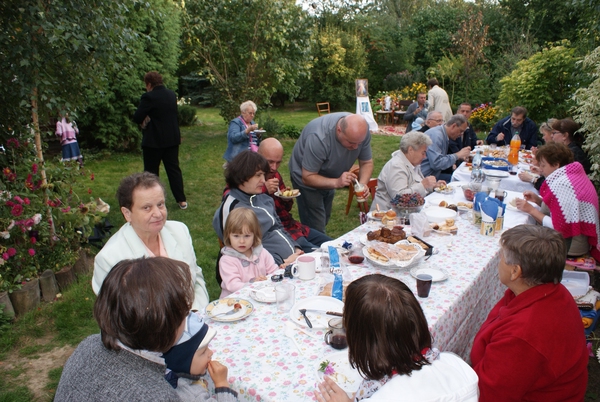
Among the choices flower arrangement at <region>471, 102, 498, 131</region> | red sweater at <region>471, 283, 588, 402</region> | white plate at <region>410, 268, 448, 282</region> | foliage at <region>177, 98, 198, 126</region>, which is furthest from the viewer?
foliage at <region>177, 98, 198, 126</region>

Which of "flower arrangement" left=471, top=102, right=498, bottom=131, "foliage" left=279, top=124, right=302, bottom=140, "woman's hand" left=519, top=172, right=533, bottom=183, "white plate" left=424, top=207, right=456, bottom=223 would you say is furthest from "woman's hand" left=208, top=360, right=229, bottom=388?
"flower arrangement" left=471, top=102, right=498, bottom=131

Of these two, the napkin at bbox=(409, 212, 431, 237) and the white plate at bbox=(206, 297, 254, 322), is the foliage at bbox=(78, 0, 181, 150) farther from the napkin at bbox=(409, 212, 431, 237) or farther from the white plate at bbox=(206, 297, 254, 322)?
the white plate at bbox=(206, 297, 254, 322)

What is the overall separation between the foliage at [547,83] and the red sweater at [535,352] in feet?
25.6

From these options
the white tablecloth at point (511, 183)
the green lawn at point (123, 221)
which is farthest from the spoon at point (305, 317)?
the white tablecloth at point (511, 183)

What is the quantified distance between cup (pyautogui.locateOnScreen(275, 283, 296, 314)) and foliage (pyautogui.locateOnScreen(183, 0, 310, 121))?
9.98m

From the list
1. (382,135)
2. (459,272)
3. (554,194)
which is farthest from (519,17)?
(459,272)

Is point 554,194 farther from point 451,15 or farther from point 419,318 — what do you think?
point 451,15

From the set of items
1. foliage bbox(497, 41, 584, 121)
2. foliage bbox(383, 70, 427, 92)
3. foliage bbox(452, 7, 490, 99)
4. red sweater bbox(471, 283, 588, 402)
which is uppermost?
foliage bbox(452, 7, 490, 99)

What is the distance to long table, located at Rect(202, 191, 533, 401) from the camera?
1763mm

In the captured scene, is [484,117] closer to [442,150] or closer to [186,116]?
[442,150]

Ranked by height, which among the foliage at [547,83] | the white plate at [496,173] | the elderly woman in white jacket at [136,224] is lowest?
the white plate at [496,173]

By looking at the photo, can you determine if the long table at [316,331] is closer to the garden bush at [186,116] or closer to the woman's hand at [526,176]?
the woman's hand at [526,176]

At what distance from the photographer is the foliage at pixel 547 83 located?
27.9 feet

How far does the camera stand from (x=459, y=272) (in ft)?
8.95
